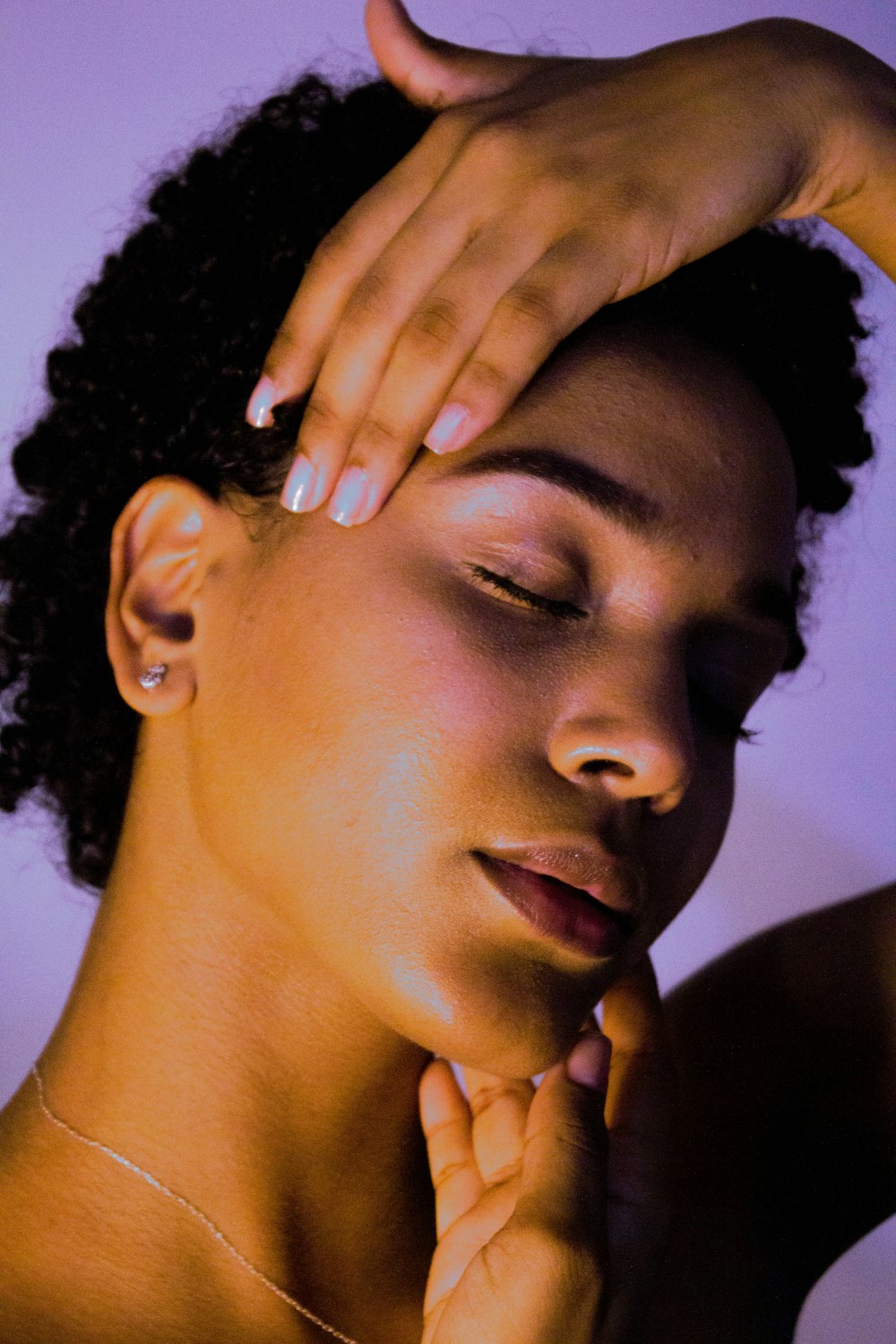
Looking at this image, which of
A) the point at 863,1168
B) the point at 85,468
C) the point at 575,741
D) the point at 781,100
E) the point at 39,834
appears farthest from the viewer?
the point at 39,834

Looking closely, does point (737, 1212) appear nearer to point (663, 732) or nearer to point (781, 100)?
point (663, 732)

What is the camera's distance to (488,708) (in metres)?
1.41

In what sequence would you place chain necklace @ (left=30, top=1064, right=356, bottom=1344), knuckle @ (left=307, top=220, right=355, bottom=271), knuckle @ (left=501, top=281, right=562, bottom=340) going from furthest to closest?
chain necklace @ (left=30, top=1064, right=356, bottom=1344) < knuckle @ (left=307, top=220, right=355, bottom=271) < knuckle @ (left=501, top=281, right=562, bottom=340)

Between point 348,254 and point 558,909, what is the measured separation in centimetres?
80

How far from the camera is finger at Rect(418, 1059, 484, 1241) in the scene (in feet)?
5.92

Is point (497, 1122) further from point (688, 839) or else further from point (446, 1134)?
point (688, 839)

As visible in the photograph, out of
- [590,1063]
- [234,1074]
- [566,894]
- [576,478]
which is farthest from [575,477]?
[234,1074]

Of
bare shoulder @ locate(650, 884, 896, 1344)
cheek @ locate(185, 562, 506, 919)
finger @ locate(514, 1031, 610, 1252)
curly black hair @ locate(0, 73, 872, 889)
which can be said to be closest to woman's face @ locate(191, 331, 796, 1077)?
cheek @ locate(185, 562, 506, 919)

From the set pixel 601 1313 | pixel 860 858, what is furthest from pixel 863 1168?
pixel 601 1313

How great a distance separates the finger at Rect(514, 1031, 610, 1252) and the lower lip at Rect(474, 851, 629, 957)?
0.65 ft

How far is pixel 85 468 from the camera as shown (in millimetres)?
1920

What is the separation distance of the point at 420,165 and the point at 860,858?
1.82 m

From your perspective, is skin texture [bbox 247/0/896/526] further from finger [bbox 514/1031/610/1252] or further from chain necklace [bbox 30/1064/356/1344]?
chain necklace [bbox 30/1064/356/1344]

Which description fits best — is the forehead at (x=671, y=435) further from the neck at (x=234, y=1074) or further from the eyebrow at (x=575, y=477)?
the neck at (x=234, y=1074)
